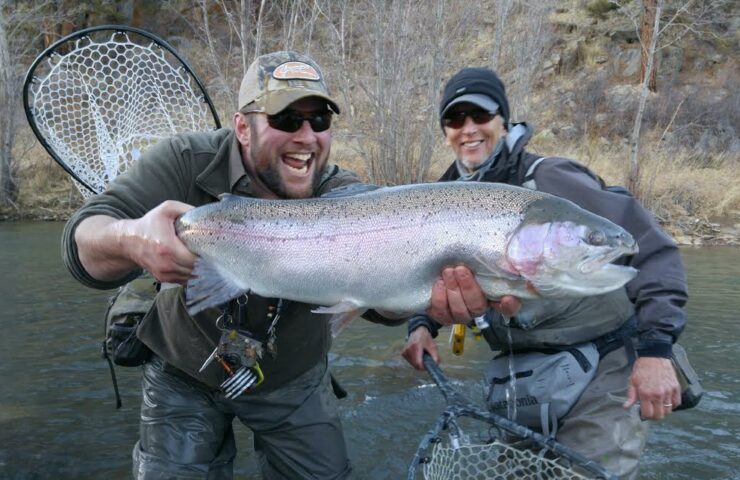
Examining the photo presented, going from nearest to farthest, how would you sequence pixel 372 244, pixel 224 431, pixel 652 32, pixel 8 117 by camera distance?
pixel 372 244, pixel 224 431, pixel 8 117, pixel 652 32

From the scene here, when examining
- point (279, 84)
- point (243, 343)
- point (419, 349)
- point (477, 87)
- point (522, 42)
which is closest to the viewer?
point (243, 343)

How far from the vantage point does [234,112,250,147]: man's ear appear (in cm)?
314

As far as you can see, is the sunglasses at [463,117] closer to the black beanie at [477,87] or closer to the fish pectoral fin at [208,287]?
the black beanie at [477,87]

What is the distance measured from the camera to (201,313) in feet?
10.1

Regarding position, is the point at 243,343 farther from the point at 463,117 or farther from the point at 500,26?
the point at 500,26

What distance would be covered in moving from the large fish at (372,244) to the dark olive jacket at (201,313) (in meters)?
0.49

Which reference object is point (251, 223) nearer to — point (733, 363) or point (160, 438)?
point (160, 438)

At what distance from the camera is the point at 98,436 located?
15.8 ft

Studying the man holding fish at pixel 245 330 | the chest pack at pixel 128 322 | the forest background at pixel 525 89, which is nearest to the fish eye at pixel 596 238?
the man holding fish at pixel 245 330

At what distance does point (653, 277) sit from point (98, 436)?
13.8 ft

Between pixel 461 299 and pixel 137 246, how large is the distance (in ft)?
4.39

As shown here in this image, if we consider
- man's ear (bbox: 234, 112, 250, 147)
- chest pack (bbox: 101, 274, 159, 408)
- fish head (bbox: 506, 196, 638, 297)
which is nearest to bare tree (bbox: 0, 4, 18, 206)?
chest pack (bbox: 101, 274, 159, 408)

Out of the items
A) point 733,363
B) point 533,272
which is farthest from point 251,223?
point 733,363

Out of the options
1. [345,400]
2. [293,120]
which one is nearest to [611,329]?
[293,120]
